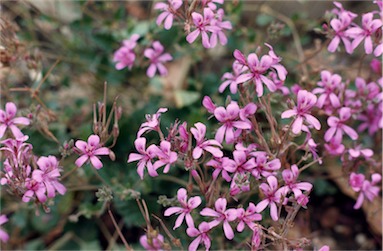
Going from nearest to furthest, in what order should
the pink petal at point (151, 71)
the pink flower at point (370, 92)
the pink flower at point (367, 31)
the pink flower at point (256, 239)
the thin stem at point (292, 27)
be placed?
the pink flower at point (256, 239) < the pink flower at point (367, 31) < the pink flower at point (370, 92) < the pink petal at point (151, 71) < the thin stem at point (292, 27)

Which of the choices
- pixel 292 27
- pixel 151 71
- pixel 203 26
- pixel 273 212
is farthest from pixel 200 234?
pixel 292 27

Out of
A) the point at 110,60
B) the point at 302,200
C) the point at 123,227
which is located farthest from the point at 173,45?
the point at 302,200

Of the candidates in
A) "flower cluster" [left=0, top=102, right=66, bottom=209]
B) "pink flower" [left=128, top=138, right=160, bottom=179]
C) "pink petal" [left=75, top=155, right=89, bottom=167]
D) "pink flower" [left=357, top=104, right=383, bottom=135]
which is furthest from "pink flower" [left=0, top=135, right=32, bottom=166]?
"pink flower" [left=357, top=104, right=383, bottom=135]

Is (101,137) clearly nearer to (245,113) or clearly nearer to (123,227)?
(245,113)

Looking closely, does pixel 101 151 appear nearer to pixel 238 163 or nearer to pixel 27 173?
pixel 27 173

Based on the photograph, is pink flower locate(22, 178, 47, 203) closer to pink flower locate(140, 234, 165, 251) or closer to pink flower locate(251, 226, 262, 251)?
pink flower locate(140, 234, 165, 251)

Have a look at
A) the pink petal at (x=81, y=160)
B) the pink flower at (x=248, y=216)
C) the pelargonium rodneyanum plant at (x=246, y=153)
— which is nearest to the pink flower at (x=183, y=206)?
the pelargonium rodneyanum plant at (x=246, y=153)

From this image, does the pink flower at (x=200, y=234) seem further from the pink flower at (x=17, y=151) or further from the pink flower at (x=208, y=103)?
the pink flower at (x=17, y=151)
